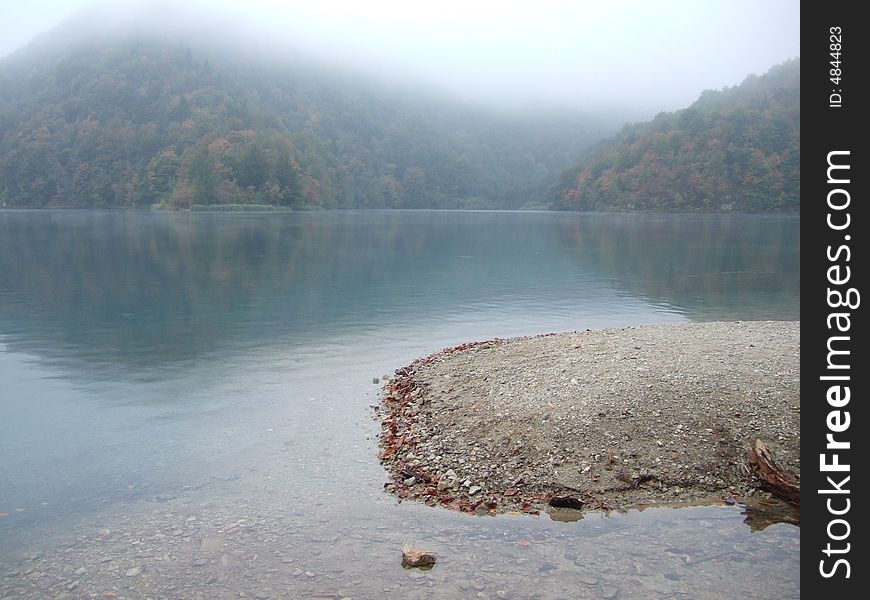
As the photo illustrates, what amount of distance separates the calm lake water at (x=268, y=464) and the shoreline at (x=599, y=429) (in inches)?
17.1

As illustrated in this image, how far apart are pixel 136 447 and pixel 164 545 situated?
11.5ft

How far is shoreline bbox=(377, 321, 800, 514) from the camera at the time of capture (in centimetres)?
889

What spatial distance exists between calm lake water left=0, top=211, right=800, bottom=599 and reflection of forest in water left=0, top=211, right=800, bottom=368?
207 millimetres

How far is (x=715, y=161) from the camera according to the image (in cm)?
15200

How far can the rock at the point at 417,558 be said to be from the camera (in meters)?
7.25

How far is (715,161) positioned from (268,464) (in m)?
160

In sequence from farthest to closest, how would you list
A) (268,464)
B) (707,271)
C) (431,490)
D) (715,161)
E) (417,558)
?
(715,161) < (707,271) < (268,464) < (431,490) < (417,558)

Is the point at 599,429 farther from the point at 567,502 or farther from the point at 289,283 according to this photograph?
the point at 289,283

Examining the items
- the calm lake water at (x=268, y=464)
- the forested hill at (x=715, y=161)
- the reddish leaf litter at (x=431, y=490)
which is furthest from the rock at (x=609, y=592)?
the forested hill at (x=715, y=161)

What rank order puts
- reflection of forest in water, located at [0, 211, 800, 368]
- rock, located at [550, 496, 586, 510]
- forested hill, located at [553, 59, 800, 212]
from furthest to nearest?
forested hill, located at [553, 59, 800, 212] → reflection of forest in water, located at [0, 211, 800, 368] → rock, located at [550, 496, 586, 510]

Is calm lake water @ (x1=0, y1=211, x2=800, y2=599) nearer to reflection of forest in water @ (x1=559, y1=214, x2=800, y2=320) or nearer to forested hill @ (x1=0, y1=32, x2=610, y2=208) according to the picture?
reflection of forest in water @ (x1=559, y1=214, x2=800, y2=320)

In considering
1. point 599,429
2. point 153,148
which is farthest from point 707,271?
point 153,148

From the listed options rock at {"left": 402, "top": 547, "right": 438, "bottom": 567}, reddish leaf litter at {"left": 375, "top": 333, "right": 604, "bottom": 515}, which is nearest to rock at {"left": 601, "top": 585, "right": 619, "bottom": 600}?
reddish leaf litter at {"left": 375, "top": 333, "right": 604, "bottom": 515}
